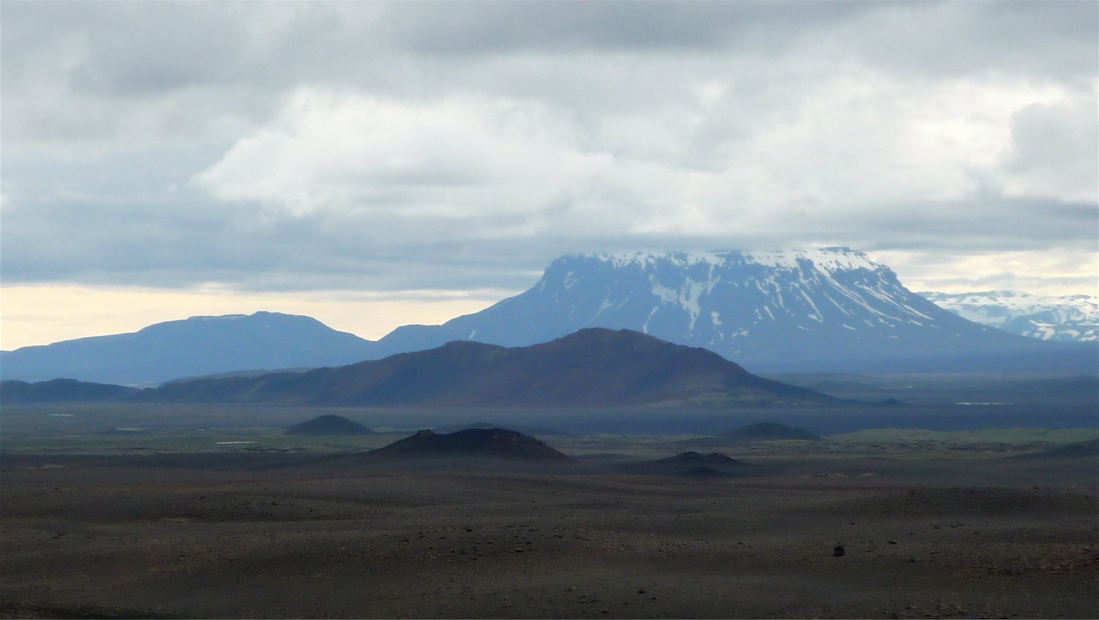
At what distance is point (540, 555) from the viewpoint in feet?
123

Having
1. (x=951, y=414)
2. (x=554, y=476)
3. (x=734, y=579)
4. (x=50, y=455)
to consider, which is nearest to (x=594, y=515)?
(x=734, y=579)

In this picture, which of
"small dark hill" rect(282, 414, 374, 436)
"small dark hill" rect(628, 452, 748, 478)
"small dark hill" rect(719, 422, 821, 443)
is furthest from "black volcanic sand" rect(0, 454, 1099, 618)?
"small dark hill" rect(282, 414, 374, 436)

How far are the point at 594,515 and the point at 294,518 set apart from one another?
36.4ft

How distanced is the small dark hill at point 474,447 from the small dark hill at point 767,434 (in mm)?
40457

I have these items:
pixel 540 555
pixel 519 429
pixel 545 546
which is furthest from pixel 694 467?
pixel 519 429

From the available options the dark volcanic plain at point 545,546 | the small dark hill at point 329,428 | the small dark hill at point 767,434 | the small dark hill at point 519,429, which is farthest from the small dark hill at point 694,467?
the small dark hill at point 329,428

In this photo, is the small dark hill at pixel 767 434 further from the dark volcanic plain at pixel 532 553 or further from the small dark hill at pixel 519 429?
the dark volcanic plain at pixel 532 553

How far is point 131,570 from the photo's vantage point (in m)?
37.9

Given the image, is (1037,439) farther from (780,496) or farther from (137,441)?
(137,441)

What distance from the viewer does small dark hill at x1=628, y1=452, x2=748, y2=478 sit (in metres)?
88.8

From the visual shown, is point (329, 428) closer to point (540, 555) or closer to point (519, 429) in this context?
point (519, 429)

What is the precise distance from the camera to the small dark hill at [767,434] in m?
142

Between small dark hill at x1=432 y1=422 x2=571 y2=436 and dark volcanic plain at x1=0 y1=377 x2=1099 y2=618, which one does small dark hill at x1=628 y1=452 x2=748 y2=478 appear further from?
small dark hill at x1=432 y1=422 x2=571 y2=436

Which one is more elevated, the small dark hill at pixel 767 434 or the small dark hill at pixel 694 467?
the small dark hill at pixel 767 434
